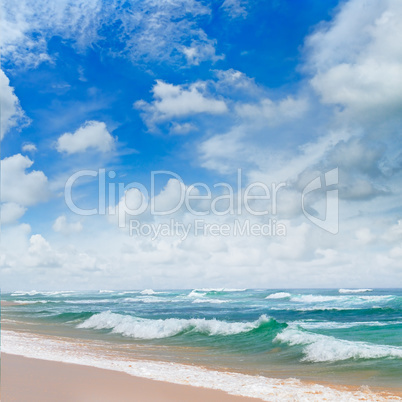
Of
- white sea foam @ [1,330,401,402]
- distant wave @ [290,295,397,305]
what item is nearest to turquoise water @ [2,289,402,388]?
white sea foam @ [1,330,401,402]

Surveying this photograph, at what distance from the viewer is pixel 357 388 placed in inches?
396

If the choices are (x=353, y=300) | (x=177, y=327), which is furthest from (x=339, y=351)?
(x=353, y=300)

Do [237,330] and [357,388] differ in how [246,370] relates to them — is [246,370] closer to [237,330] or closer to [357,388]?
[357,388]

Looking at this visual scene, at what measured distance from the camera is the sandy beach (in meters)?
7.48

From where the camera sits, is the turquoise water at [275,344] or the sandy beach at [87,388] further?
the turquoise water at [275,344]

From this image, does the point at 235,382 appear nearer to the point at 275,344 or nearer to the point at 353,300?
the point at 275,344

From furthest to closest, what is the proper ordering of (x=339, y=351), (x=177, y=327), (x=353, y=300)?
(x=353, y=300), (x=177, y=327), (x=339, y=351)

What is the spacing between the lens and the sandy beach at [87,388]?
24.5 feet

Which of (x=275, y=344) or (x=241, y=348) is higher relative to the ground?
(x=275, y=344)

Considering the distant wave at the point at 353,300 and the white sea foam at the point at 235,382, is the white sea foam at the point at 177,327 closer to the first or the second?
the white sea foam at the point at 235,382

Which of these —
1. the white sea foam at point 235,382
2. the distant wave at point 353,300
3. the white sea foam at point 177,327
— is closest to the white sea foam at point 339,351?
the white sea foam at point 235,382

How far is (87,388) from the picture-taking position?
27.3 ft

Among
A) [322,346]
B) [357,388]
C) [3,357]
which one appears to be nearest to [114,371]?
[3,357]

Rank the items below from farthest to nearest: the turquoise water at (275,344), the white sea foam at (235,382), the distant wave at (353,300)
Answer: the distant wave at (353,300) → the turquoise water at (275,344) → the white sea foam at (235,382)
